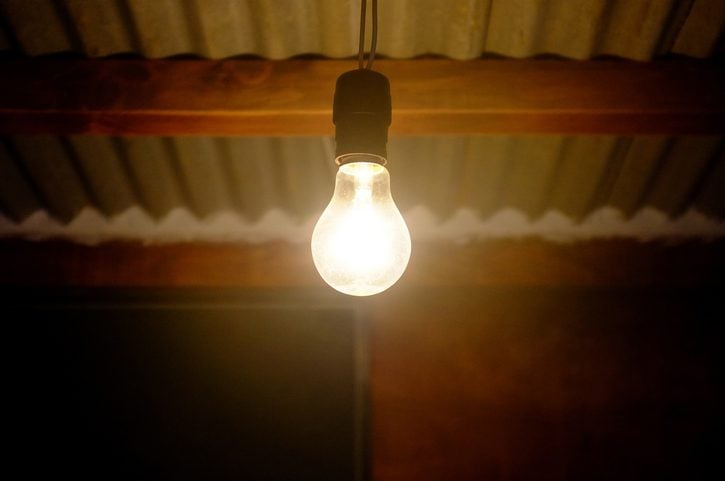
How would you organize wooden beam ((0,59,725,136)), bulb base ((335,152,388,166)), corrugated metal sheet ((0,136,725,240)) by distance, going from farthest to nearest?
1. corrugated metal sheet ((0,136,725,240))
2. wooden beam ((0,59,725,136))
3. bulb base ((335,152,388,166))

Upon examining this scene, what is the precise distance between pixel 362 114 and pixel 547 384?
201cm

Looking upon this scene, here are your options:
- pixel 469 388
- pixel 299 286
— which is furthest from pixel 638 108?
pixel 299 286

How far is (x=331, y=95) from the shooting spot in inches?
63.6

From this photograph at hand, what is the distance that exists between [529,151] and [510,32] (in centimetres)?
64

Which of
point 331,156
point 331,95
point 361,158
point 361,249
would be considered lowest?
point 361,249

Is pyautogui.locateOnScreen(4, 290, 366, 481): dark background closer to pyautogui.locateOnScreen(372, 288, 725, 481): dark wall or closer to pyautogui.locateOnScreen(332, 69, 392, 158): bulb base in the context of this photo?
pyautogui.locateOnScreen(372, 288, 725, 481): dark wall

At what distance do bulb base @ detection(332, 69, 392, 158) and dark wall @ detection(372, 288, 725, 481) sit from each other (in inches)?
67.4

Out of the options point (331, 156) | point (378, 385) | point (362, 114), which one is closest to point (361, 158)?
point (362, 114)

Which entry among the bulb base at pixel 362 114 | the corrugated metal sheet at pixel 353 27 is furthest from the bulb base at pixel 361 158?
the corrugated metal sheet at pixel 353 27

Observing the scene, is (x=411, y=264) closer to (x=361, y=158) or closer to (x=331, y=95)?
(x=331, y=95)

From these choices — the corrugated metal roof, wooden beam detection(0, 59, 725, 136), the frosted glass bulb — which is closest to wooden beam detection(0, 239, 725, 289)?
the corrugated metal roof

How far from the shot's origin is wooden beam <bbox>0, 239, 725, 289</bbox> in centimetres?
258

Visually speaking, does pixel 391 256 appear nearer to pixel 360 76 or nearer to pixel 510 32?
pixel 360 76

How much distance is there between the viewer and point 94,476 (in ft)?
8.81
